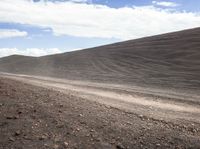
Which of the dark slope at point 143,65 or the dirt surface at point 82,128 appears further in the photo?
the dark slope at point 143,65

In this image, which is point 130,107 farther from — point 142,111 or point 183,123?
point 183,123

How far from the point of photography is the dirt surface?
766 centimetres

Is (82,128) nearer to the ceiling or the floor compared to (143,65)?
nearer to the floor

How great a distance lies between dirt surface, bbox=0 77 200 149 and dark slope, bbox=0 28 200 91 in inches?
460

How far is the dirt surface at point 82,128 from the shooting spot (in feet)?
25.1

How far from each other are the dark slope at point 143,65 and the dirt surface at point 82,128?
1168 centimetres

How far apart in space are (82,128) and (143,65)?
24209 millimetres

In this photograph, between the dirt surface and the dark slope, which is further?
the dark slope

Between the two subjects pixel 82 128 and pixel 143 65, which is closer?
pixel 82 128

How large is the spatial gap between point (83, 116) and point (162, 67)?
21.7 meters

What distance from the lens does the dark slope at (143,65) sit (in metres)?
25.1

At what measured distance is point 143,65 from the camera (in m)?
32.2

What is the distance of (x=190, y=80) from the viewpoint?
2347 cm

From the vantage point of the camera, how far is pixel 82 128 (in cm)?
844
